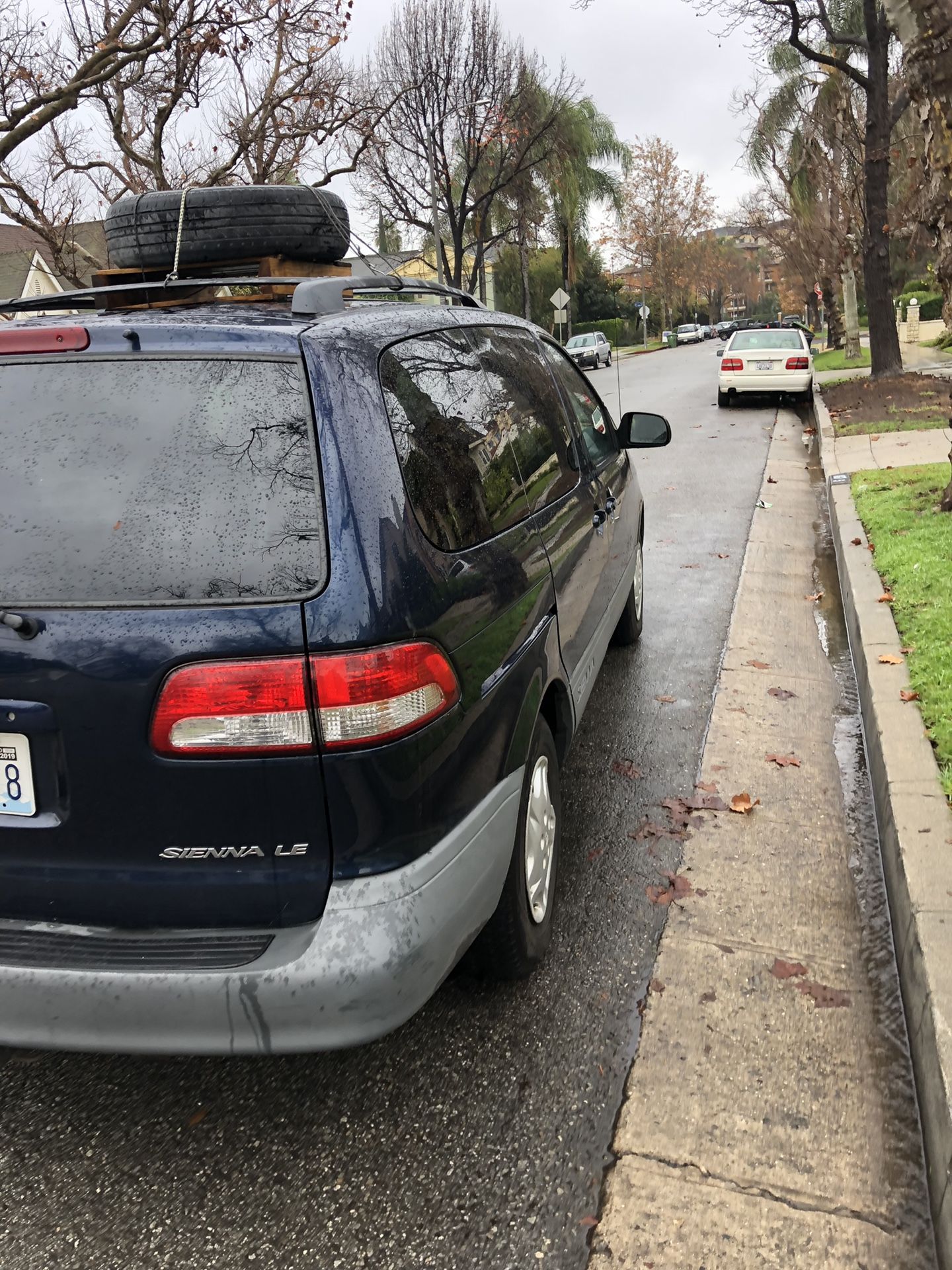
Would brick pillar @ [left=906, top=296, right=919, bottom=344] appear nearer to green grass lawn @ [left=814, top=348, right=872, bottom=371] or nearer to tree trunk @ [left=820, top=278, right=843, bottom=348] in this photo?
green grass lawn @ [left=814, top=348, right=872, bottom=371]

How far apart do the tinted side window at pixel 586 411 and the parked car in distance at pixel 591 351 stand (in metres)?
31.1

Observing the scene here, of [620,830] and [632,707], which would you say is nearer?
[620,830]

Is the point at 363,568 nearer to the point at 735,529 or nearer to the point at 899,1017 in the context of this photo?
the point at 899,1017

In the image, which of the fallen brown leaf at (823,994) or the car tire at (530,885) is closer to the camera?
the car tire at (530,885)

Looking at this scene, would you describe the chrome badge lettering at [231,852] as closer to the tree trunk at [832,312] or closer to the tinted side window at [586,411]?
the tinted side window at [586,411]

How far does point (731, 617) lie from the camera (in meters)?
6.49

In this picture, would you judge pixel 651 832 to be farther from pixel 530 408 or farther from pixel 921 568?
pixel 921 568

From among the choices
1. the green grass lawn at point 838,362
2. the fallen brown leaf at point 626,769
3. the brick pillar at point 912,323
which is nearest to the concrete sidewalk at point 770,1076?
the fallen brown leaf at point 626,769

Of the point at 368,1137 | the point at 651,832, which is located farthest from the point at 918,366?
the point at 368,1137

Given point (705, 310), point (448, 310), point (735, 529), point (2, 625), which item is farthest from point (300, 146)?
point (705, 310)

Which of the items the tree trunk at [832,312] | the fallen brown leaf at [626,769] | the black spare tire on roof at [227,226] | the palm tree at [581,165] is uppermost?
the palm tree at [581,165]

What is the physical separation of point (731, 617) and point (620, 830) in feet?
9.69

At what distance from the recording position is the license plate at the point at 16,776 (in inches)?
81.0

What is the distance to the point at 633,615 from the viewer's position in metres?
5.82
